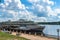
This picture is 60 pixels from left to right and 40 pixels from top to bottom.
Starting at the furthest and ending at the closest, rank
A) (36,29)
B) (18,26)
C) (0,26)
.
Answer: (18,26) → (0,26) → (36,29)

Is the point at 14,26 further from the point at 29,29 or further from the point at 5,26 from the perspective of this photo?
the point at 29,29

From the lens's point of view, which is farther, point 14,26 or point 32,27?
point 14,26

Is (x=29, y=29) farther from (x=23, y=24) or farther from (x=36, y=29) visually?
(x=23, y=24)

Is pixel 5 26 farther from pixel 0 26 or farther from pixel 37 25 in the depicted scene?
pixel 37 25

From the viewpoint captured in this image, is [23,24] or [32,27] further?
[23,24]

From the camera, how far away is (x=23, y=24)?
49.8 meters

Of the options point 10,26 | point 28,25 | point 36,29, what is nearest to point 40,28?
point 36,29

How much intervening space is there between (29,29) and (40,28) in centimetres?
234

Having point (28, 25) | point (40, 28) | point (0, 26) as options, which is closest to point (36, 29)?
point (40, 28)

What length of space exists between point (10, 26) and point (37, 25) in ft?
21.2

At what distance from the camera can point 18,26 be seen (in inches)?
1971

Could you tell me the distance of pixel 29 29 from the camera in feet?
144

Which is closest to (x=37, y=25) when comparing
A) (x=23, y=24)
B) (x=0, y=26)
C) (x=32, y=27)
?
(x=32, y=27)

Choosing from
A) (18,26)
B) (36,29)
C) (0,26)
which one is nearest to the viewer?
(36,29)
